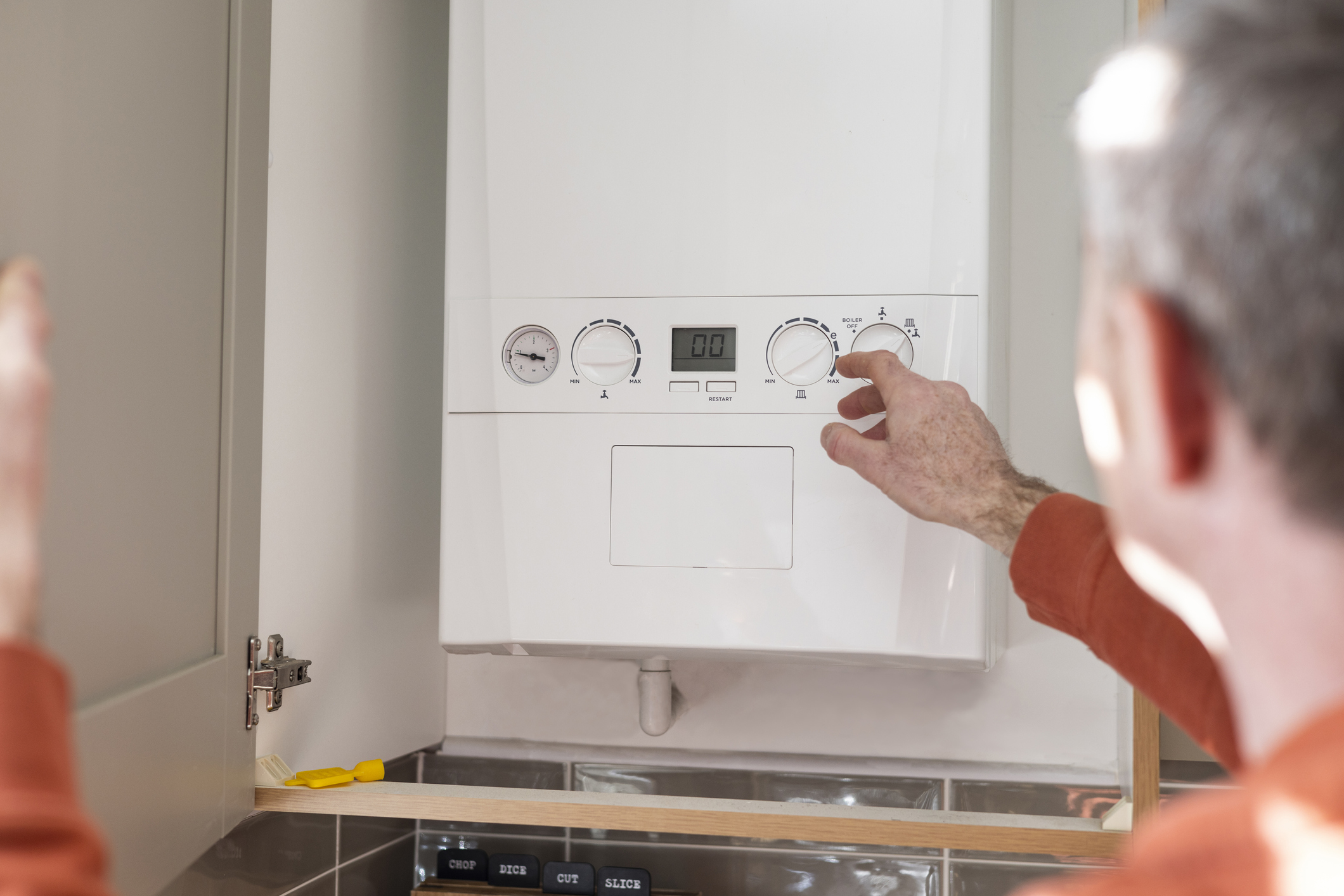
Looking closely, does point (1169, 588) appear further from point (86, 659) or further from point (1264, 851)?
point (86, 659)

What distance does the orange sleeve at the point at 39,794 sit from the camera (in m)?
0.35

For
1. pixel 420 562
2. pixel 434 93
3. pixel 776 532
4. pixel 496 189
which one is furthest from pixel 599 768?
pixel 434 93

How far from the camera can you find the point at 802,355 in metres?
0.99

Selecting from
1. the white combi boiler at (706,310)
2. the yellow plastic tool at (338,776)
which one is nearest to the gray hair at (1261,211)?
the white combi boiler at (706,310)

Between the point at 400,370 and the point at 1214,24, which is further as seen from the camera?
the point at 400,370

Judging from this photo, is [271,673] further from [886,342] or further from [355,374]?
[886,342]

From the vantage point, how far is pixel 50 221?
1.94 feet

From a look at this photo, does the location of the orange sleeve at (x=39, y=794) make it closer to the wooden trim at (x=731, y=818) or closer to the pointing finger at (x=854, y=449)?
the wooden trim at (x=731, y=818)

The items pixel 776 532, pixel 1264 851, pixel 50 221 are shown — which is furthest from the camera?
pixel 776 532

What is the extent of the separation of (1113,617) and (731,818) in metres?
0.40

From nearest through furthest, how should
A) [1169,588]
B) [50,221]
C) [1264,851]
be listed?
[1264,851] < [1169,588] < [50,221]

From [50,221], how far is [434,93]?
0.77 m

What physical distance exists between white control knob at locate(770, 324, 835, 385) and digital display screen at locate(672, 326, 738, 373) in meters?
0.04

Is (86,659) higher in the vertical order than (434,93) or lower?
lower
